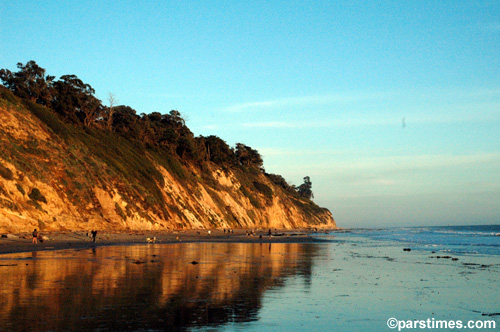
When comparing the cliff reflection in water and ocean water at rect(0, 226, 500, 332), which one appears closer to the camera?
the cliff reflection in water

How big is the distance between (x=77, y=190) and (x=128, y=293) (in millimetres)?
42871

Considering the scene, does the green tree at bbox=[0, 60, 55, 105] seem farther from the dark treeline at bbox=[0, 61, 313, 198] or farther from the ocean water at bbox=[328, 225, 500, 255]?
the ocean water at bbox=[328, 225, 500, 255]

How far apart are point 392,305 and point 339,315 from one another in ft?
8.37

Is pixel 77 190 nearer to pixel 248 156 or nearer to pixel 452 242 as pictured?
pixel 452 242

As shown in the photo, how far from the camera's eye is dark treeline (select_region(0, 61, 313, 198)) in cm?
7306

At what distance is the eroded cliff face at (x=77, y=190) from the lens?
4548cm

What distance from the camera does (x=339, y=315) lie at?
1228cm

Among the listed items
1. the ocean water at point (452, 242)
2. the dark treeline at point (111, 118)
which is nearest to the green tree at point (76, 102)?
the dark treeline at point (111, 118)

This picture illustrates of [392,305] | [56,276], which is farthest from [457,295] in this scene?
[56,276]

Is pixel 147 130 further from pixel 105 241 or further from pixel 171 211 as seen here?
pixel 105 241

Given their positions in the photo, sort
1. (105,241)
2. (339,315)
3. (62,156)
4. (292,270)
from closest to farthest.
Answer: (339,315)
(292,270)
(105,241)
(62,156)

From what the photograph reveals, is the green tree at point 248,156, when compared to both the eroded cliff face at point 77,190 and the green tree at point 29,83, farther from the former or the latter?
the green tree at point 29,83

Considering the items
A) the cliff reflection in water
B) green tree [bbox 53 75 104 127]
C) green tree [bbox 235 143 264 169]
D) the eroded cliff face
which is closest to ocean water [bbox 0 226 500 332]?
the cliff reflection in water

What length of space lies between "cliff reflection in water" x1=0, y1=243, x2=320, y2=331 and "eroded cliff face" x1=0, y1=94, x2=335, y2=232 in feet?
75.2
